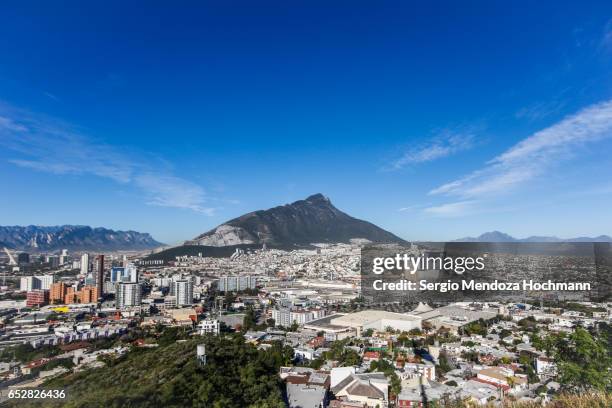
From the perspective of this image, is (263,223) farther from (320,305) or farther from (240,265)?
(320,305)

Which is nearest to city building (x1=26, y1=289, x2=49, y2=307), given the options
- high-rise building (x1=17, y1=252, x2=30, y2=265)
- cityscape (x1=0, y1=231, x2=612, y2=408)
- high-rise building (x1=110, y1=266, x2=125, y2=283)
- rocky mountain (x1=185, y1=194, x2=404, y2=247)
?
cityscape (x1=0, y1=231, x2=612, y2=408)

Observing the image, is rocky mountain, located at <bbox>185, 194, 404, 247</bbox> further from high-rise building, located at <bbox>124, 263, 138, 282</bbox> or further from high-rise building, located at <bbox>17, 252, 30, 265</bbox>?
high-rise building, located at <bbox>124, 263, 138, 282</bbox>

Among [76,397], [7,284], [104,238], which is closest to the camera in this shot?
[76,397]

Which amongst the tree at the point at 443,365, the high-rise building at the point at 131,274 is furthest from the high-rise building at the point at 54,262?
the tree at the point at 443,365

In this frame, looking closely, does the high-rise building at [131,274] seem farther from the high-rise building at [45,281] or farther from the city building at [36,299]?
the city building at [36,299]

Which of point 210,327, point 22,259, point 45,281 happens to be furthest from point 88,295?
point 22,259

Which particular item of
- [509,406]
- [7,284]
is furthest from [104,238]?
[509,406]
